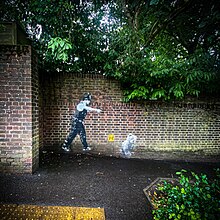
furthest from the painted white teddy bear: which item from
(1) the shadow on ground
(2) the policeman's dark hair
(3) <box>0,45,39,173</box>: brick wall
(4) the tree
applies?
(3) <box>0,45,39,173</box>: brick wall

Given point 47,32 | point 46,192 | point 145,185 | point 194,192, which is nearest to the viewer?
point 194,192

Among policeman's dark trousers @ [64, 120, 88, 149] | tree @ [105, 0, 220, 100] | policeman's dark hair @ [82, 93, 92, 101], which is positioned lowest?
policeman's dark trousers @ [64, 120, 88, 149]

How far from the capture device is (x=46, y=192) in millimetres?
3148

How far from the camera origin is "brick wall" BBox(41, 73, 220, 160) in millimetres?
5945

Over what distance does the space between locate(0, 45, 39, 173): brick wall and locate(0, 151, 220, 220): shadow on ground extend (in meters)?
0.35

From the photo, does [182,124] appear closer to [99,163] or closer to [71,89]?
[99,163]

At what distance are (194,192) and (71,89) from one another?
4.85m

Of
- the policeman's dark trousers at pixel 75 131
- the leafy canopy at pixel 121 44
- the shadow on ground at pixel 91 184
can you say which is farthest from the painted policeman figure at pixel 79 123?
the leafy canopy at pixel 121 44

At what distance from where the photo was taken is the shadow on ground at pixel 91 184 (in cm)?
282

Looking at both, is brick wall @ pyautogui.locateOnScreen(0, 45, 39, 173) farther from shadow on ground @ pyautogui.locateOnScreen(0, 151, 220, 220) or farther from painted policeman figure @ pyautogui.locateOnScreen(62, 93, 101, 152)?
painted policeman figure @ pyautogui.locateOnScreen(62, 93, 101, 152)

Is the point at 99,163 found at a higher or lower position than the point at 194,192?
lower

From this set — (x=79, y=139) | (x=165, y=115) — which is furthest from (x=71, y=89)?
(x=165, y=115)

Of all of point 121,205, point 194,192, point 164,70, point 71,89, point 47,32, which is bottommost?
point 121,205

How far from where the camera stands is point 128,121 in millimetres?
6211
